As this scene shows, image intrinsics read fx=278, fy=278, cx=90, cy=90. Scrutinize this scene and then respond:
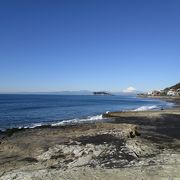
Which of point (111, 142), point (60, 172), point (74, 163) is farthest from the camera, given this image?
point (111, 142)

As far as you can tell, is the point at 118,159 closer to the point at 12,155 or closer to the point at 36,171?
the point at 36,171

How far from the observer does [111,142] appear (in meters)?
21.8

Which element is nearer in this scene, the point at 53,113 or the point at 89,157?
the point at 89,157

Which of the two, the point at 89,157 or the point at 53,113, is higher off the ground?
the point at 89,157

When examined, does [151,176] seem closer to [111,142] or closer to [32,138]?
[111,142]

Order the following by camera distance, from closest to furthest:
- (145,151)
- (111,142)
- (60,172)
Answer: (60,172) < (145,151) < (111,142)

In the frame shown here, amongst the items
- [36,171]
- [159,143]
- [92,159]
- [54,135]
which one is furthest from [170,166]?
[54,135]

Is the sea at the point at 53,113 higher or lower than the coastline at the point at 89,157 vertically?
lower

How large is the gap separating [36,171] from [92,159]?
12.4ft

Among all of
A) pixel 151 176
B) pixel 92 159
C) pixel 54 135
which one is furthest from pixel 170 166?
pixel 54 135

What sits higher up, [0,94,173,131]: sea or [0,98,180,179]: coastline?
[0,98,180,179]: coastline

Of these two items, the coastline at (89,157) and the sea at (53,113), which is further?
the sea at (53,113)

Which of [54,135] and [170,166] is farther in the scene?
[54,135]

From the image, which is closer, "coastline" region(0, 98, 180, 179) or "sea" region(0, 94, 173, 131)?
"coastline" region(0, 98, 180, 179)
